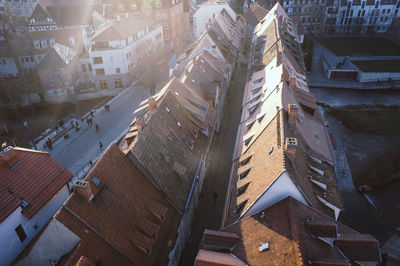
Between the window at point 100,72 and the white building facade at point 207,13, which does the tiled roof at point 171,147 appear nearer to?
the window at point 100,72

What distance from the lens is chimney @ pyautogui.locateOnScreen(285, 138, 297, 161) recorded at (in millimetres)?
22827

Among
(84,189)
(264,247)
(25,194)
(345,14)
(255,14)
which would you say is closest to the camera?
(264,247)

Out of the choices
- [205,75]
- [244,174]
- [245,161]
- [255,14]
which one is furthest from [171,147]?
[255,14]

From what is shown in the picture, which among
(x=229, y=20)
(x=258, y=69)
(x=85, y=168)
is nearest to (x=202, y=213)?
(x=85, y=168)

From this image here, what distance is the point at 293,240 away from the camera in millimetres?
18438

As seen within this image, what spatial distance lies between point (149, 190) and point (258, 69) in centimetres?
3380

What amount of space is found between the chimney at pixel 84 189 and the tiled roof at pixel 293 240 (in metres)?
→ 8.87

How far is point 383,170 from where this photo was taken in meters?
38.8

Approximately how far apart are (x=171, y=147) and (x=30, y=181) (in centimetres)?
1289

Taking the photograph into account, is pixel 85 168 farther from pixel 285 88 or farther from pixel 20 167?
pixel 285 88

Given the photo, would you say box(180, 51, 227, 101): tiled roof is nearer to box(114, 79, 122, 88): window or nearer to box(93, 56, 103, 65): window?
box(114, 79, 122, 88): window

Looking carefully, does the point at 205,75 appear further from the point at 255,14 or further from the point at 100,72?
the point at 255,14

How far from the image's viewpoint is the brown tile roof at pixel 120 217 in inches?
755

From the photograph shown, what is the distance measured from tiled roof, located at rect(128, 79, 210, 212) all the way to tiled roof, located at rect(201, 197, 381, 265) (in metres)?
7.09
